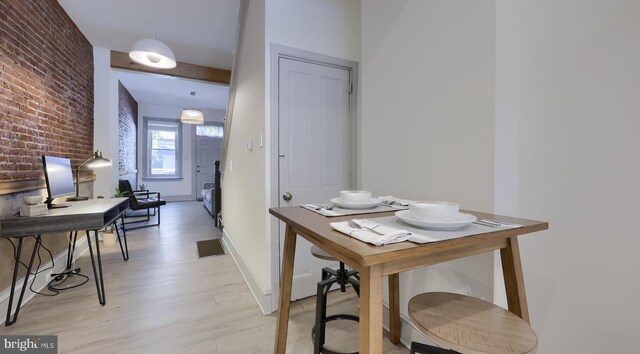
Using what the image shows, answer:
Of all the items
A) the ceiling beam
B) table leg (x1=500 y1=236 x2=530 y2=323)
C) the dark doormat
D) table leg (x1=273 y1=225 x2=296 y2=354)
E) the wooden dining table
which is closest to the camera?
the wooden dining table

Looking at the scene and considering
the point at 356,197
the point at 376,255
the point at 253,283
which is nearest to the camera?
the point at 376,255

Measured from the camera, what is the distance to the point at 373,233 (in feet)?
2.34

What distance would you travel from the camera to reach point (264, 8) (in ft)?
6.13

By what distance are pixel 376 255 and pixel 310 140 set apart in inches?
63.1

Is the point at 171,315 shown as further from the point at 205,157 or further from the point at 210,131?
the point at 210,131

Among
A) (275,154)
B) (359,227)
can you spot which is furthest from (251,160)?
(359,227)

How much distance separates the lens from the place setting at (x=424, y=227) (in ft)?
2.26

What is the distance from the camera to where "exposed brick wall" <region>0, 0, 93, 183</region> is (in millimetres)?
1941

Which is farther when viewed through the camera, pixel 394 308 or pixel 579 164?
pixel 394 308

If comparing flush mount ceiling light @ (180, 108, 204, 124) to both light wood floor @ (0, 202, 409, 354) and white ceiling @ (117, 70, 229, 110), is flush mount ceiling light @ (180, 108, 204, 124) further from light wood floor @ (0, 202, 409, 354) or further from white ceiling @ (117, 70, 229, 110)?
light wood floor @ (0, 202, 409, 354)

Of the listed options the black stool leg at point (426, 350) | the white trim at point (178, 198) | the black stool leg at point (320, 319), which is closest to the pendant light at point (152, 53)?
the black stool leg at point (320, 319)

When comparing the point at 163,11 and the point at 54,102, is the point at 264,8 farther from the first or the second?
the point at 54,102

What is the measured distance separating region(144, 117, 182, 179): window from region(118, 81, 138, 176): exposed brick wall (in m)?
0.44
